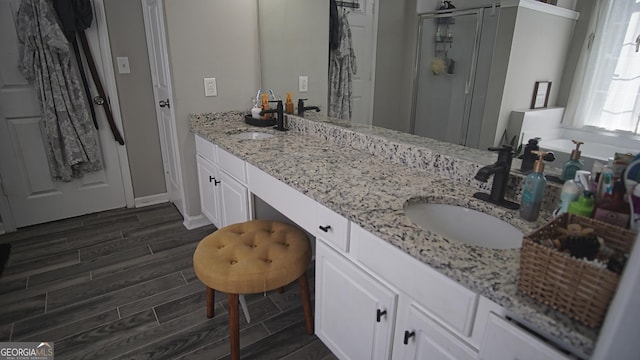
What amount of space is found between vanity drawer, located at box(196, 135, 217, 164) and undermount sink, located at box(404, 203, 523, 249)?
145 cm

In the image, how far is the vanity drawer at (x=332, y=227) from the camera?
1188 millimetres

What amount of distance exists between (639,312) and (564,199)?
0.45 meters

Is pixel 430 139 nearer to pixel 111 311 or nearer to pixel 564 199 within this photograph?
pixel 564 199

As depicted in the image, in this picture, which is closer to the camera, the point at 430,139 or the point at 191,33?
the point at 430,139

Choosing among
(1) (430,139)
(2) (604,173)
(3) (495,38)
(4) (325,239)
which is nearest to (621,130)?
(2) (604,173)

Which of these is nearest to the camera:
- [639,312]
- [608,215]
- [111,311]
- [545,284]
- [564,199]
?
[639,312]

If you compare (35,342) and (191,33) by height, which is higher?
(191,33)

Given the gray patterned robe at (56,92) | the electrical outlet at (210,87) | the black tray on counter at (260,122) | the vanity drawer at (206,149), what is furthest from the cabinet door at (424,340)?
the gray patterned robe at (56,92)

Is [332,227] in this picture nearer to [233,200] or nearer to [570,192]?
[570,192]

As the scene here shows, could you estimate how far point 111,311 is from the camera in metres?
1.86

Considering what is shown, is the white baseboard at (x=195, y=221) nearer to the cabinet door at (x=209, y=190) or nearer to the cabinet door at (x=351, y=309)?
the cabinet door at (x=209, y=190)

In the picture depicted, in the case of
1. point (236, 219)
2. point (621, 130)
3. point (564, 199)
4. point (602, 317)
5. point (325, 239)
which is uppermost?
point (621, 130)

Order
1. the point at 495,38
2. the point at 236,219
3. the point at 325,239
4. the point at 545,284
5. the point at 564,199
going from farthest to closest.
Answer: the point at 236,219, the point at 325,239, the point at 495,38, the point at 564,199, the point at 545,284

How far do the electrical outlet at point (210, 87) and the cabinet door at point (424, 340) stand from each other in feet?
6.83
